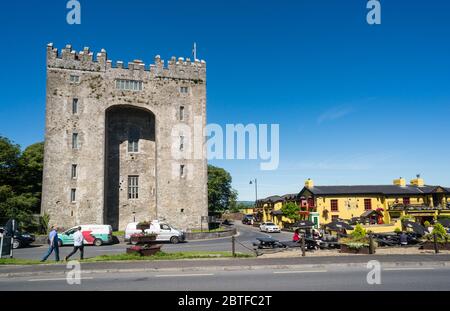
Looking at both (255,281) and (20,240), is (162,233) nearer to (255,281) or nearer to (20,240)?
(20,240)

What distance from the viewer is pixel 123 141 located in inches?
1542

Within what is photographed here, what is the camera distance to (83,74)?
35.8 meters

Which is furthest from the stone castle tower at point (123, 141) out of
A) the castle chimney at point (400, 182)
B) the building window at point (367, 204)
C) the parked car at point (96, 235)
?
the castle chimney at point (400, 182)

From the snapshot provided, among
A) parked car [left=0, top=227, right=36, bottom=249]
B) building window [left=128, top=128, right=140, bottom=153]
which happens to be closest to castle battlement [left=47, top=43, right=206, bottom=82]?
building window [left=128, top=128, right=140, bottom=153]

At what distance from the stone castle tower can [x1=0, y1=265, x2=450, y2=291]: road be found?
24282 mm

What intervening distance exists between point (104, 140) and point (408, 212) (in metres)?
40.9

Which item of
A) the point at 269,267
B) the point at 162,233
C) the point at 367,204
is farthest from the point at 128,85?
the point at 367,204

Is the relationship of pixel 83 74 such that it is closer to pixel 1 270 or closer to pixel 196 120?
pixel 196 120

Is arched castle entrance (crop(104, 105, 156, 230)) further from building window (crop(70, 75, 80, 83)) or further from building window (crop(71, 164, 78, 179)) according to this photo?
building window (crop(70, 75, 80, 83))

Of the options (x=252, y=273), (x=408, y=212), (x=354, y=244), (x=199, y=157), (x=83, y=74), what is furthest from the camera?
(x=408, y=212)

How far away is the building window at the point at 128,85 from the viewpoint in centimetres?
3697

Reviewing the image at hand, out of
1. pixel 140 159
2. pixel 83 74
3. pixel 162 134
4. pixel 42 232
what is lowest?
pixel 42 232

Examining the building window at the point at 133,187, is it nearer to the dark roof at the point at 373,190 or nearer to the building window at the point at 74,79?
the building window at the point at 74,79
